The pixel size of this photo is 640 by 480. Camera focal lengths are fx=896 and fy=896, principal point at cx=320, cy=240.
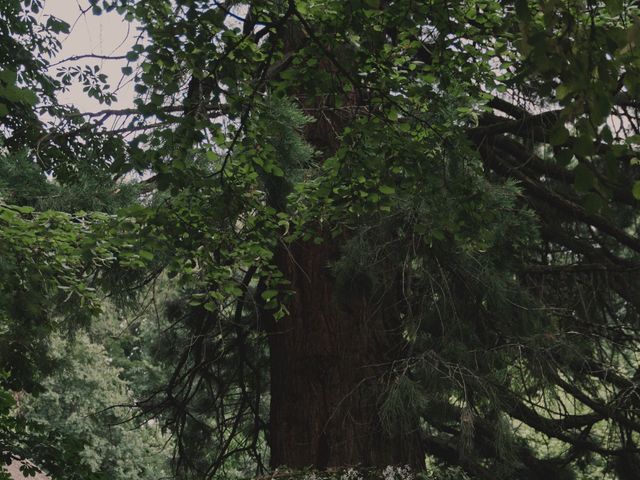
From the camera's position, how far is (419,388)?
16.9 feet

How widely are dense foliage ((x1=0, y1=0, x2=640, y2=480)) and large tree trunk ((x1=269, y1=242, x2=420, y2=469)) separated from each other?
0.05ft

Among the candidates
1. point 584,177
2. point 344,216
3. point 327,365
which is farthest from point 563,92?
point 327,365

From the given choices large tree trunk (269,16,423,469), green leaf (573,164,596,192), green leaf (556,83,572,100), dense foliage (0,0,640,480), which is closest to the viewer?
green leaf (573,164,596,192)

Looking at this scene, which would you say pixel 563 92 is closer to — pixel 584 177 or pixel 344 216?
pixel 584 177

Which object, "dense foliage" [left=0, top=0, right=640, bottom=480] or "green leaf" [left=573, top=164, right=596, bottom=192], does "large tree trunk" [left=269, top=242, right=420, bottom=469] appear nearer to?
"dense foliage" [left=0, top=0, right=640, bottom=480]

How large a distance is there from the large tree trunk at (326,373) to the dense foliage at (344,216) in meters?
0.01

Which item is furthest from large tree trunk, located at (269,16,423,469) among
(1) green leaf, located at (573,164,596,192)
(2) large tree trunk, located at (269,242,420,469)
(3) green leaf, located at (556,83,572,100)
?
(1) green leaf, located at (573,164,596,192)

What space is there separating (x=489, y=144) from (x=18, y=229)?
363cm

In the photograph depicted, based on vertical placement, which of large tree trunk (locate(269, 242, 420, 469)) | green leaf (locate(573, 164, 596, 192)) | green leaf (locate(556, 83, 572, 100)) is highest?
large tree trunk (locate(269, 242, 420, 469))

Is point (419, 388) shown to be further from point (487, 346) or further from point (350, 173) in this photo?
point (350, 173)

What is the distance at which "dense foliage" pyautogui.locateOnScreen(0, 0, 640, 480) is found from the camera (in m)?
3.89

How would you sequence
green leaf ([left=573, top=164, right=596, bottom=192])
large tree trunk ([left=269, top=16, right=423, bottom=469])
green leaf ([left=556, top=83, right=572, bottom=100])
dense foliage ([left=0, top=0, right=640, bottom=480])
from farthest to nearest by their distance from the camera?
large tree trunk ([left=269, top=16, right=423, bottom=469]) → dense foliage ([left=0, top=0, right=640, bottom=480]) → green leaf ([left=556, top=83, right=572, bottom=100]) → green leaf ([left=573, top=164, right=596, bottom=192])

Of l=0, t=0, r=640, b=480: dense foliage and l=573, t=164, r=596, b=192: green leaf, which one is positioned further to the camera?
l=0, t=0, r=640, b=480: dense foliage

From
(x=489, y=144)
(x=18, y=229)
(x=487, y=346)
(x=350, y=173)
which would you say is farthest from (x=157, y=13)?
(x=489, y=144)
